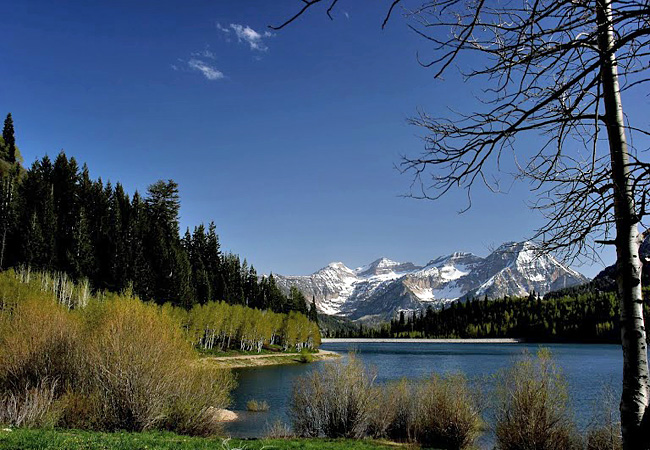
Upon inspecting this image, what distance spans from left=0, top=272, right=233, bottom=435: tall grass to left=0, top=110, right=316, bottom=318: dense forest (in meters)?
46.4

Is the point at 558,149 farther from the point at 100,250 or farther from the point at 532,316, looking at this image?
the point at 532,316

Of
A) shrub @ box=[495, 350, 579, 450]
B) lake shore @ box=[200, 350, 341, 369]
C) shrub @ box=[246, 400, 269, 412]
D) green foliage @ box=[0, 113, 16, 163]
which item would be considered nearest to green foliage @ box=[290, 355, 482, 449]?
shrub @ box=[495, 350, 579, 450]

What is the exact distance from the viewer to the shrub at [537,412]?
62.3ft

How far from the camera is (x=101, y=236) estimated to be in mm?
81938

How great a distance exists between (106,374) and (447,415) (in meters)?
16.4

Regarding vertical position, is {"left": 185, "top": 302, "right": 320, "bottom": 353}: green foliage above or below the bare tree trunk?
below

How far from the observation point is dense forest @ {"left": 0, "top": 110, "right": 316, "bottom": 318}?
68.6 metres

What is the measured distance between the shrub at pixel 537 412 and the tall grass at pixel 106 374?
14182mm

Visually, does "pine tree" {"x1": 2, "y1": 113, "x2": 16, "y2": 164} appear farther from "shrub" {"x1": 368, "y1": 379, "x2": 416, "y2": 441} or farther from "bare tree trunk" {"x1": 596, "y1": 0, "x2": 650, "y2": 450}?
"bare tree trunk" {"x1": 596, "y1": 0, "x2": 650, "y2": 450}

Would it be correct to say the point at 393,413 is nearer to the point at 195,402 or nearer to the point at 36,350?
the point at 195,402

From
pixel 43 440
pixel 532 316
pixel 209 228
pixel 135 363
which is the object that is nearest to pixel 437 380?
pixel 135 363

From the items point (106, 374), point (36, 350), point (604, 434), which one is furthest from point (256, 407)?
point (604, 434)

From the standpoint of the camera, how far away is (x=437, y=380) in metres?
24.2

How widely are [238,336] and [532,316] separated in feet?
428
